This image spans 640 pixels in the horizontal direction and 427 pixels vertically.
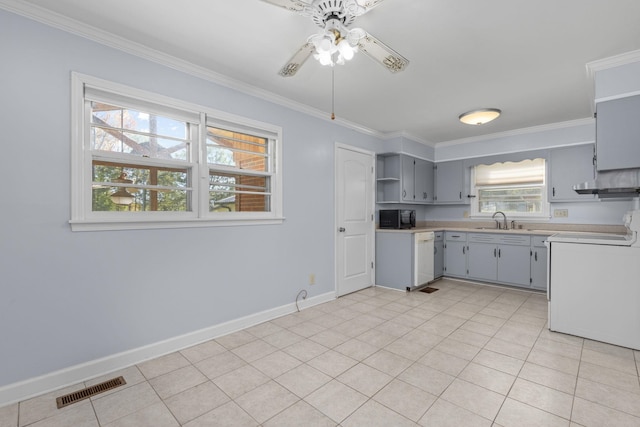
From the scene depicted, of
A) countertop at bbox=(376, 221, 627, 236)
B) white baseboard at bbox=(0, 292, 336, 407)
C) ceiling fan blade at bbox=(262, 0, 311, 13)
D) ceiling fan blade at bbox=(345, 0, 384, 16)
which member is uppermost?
ceiling fan blade at bbox=(345, 0, 384, 16)

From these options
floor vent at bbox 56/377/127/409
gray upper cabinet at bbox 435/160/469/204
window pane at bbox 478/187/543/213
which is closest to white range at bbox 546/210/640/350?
window pane at bbox 478/187/543/213

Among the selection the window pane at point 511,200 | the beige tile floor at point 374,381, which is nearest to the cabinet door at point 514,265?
the window pane at point 511,200

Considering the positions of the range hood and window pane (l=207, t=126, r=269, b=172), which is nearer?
the range hood

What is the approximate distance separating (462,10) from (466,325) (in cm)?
281

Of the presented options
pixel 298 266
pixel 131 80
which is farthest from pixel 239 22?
pixel 298 266

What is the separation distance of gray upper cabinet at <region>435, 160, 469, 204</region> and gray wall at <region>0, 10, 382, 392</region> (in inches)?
150

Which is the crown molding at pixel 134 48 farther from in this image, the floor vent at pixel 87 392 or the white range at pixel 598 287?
the white range at pixel 598 287

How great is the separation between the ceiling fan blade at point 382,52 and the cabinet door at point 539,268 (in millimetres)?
3732

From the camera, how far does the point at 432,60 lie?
255cm

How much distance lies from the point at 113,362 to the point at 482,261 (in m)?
4.78

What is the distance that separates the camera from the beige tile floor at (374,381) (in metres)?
1.72

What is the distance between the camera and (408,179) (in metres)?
4.93

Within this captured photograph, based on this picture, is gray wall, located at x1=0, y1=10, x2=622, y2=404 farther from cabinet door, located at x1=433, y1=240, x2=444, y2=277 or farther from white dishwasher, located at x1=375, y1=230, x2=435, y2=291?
cabinet door, located at x1=433, y1=240, x2=444, y2=277

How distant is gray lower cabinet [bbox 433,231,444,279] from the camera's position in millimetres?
4885
